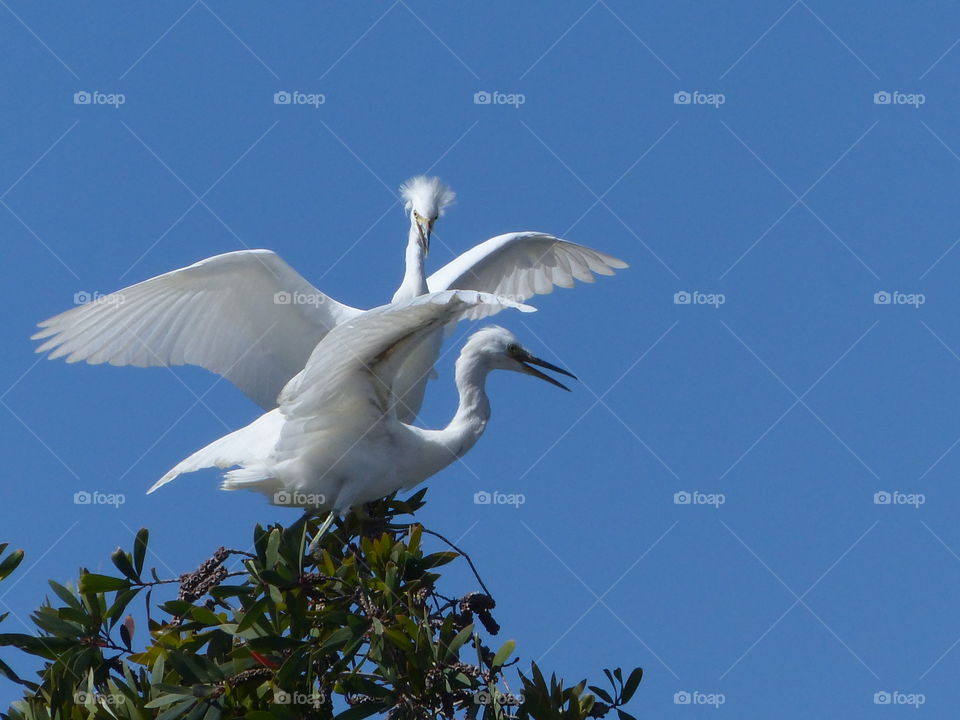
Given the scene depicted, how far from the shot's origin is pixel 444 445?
6.91 meters

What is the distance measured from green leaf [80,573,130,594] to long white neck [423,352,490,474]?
2.18 meters

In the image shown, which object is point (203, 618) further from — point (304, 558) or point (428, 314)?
point (428, 314)

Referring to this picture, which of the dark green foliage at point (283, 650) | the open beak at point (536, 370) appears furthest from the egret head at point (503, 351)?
the dark green foliage at point (283, 650)

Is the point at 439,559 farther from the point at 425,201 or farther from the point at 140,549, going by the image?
the point at 425,201

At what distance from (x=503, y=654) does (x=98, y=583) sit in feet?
4.88

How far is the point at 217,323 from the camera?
7.77 metres

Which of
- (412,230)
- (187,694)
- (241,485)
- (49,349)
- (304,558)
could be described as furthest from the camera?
(412,230)

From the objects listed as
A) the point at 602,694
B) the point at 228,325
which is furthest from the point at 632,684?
the point at 228,325

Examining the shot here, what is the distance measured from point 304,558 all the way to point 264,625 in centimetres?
34

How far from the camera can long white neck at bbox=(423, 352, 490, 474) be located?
6910 mm

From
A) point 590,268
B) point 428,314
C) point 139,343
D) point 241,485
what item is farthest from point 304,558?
point 590,268

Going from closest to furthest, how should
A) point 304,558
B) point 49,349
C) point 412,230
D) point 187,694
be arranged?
point 187,694 < point 304,558 < point 49,349 < point 412,230

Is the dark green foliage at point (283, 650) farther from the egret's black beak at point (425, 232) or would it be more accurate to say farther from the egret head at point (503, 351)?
the egret's black beak at point (425, 232)

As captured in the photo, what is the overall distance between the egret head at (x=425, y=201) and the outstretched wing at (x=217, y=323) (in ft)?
3.81
